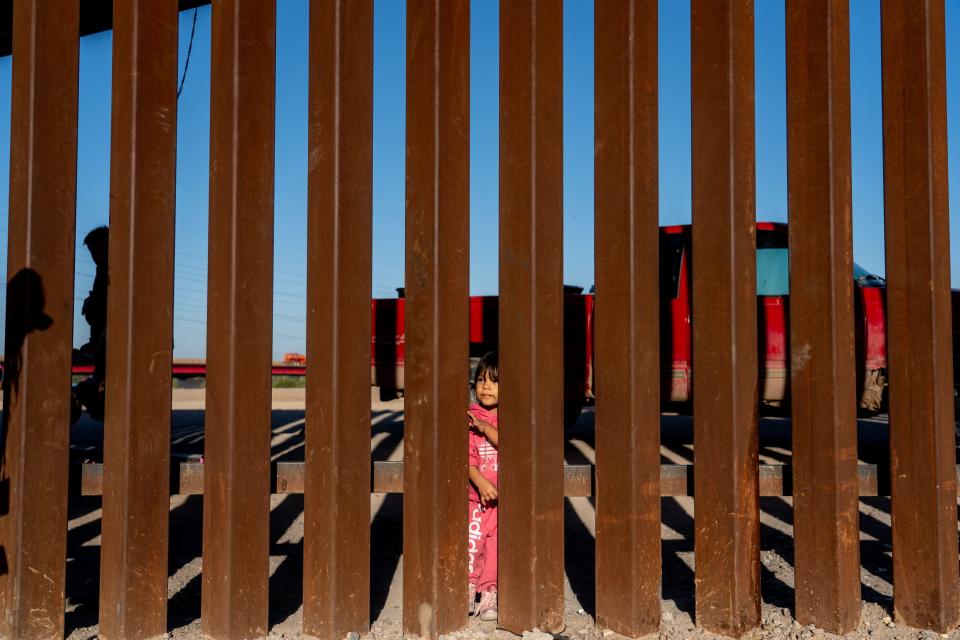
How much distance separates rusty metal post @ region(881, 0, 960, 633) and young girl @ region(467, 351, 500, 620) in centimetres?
141

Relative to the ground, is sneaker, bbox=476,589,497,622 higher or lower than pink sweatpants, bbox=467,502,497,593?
lower

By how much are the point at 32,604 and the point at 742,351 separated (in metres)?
2.34

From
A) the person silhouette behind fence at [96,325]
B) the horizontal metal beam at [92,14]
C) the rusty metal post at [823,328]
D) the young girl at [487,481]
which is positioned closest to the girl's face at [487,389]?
the young girl at [487,481]

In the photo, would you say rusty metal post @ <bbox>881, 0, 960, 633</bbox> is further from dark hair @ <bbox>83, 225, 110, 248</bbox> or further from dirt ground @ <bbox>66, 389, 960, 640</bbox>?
dark hair @ <bbox>83, 225, 110, 248</bbox>

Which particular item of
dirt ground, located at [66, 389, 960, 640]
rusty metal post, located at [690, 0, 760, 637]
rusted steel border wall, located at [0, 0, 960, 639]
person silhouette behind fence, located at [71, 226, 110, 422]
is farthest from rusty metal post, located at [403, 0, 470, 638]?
person silhouette behind fence, located at [71, 226, 110, 422]

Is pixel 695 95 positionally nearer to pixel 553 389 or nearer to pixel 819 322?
pixel 819 322

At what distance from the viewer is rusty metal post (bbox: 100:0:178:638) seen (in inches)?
92.0

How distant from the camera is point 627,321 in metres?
2.38

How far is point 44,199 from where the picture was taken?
2396mm

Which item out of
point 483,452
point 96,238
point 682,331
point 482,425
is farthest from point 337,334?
point 682,331

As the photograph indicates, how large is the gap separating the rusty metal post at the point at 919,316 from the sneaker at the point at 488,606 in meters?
1.34

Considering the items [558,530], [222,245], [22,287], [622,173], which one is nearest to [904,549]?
[558,530]

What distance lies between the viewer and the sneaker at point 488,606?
105 inches

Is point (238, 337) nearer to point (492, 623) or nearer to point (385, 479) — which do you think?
point (385, 479)
